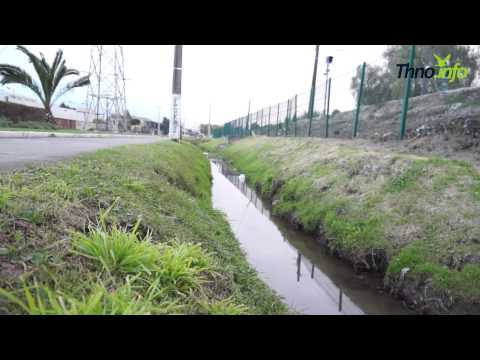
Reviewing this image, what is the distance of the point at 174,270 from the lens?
2123 millimetres

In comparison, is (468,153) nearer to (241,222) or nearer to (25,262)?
(241,222)

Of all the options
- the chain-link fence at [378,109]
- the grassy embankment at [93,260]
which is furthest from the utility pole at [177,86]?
the grassy embankment at [93,260]

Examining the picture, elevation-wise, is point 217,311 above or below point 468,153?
below

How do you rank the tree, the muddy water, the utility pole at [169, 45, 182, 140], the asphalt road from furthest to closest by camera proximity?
the utility pole at [169, 45, 182, 140]
the tree
the muddy water
the asphalt road

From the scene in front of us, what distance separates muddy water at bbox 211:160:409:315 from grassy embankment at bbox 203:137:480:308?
328 millimetres

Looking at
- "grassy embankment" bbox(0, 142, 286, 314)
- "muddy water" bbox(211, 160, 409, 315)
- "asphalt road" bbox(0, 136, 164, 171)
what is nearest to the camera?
"grassy embankment" bbox(0, 142, 286, 314)

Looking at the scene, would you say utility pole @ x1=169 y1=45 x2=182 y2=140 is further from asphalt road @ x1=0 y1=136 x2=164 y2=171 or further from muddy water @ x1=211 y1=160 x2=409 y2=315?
muddy water @ x1=211 y1=160 x2=409 y2=315

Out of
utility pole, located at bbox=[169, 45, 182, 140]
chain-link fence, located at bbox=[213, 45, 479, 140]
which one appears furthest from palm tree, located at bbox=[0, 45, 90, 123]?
chain-link fence, located at bbox=[213, 45, 479, 140]

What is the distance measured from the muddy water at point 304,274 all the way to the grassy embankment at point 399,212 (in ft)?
1.08

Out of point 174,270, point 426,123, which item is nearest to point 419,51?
point 426,123

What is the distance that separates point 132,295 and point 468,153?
23.7 ft

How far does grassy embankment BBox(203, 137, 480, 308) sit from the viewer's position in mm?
3967

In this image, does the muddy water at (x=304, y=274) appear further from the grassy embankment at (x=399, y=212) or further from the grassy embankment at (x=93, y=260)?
the grassy embankment at (x=93, y=260)
